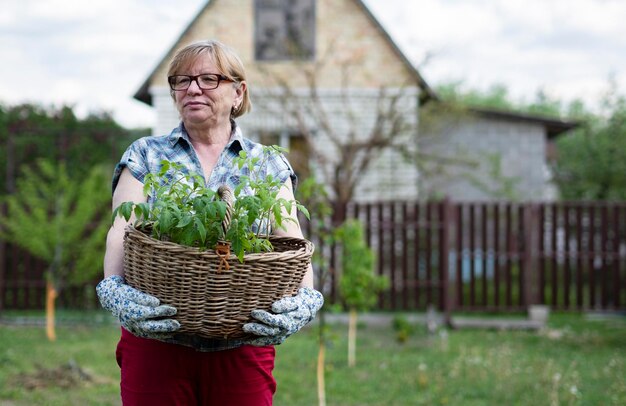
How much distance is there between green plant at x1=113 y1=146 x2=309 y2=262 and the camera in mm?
2018

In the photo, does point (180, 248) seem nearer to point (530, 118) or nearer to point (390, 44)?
point (390, 44)

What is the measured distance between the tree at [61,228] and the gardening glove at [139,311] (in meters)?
7.58

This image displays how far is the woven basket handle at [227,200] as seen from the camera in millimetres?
2047

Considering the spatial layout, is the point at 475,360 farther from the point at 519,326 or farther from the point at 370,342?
the point at 519,326

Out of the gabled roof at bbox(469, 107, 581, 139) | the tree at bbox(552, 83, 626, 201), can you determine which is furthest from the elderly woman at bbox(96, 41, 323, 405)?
the gabled roof at bbox(469, 107, 581, 139)

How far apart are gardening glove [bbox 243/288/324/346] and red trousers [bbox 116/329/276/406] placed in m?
0.12

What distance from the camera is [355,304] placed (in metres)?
7.53

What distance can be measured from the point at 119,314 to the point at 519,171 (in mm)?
15836

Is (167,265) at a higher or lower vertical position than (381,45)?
lower

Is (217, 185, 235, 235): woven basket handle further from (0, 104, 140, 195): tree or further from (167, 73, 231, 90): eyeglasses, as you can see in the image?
(0, 104, 140, 195): tree

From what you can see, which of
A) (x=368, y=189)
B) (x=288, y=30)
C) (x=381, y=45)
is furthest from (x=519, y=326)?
(x=288, y=30)

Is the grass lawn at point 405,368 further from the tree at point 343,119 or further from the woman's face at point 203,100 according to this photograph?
the woman's face at point 203,100

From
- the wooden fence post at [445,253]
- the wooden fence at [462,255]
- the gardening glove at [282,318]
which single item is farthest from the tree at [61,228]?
the gardening glove at [282,318]

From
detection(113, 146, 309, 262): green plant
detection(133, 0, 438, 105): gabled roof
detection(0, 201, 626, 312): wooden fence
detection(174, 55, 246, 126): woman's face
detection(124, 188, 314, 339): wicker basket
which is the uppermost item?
detection(133, 0, 438, 105): gabled roof
